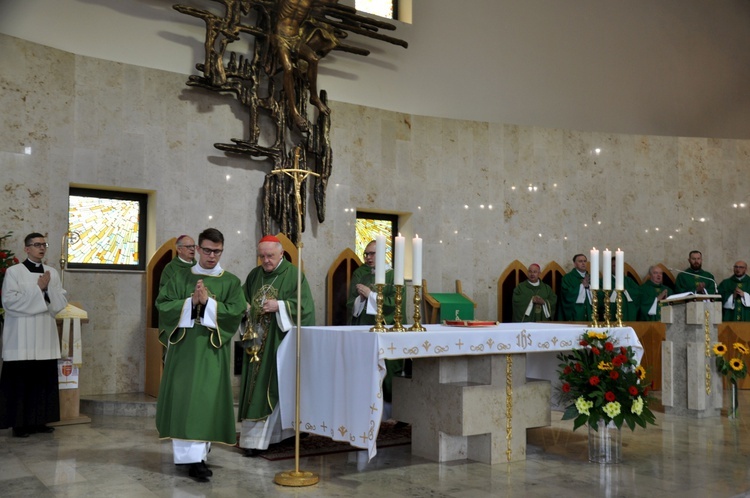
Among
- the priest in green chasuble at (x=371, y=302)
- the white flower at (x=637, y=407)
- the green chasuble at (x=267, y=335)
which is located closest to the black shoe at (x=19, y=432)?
the green chasuble at (x=267, y=335)

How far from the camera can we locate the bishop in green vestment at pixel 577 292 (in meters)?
11.3

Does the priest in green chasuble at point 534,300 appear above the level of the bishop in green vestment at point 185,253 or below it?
below

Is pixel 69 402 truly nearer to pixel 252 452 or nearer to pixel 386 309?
pixel 252 452

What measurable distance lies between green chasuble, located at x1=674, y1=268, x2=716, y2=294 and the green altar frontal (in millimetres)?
3623

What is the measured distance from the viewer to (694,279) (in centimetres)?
1195

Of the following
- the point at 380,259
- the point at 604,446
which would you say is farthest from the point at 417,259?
the point at 604,446

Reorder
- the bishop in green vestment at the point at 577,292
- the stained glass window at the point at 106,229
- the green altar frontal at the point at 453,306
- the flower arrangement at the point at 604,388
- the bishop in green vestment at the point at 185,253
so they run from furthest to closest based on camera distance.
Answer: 1. the bishop in green vestment at the point at 577,292
2. the green altar frontal at the point at 453,306
3. the stained glass window at the point at 106,229
4. the bishop in green vestment at the point at 185,253
5. the flower arrangement at the point at 604,388

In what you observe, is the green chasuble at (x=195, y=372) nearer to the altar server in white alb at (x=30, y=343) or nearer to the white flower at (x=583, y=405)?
the altar server in white alb at (x=30, y=343)

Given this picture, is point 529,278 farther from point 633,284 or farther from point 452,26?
point 452,26

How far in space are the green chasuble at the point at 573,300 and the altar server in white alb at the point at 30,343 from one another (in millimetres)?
7174

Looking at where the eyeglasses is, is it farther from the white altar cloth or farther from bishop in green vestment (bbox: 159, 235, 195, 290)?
bishop in green vestment (bbox: 159, 235, 195, 290)

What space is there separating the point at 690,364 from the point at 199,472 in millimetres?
5371

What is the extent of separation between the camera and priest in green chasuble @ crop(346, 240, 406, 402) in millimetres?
7090

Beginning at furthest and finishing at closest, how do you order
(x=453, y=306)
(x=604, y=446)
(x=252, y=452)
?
(x=453, y=306)
(x=252, y=452)
(x=604, y=446)
